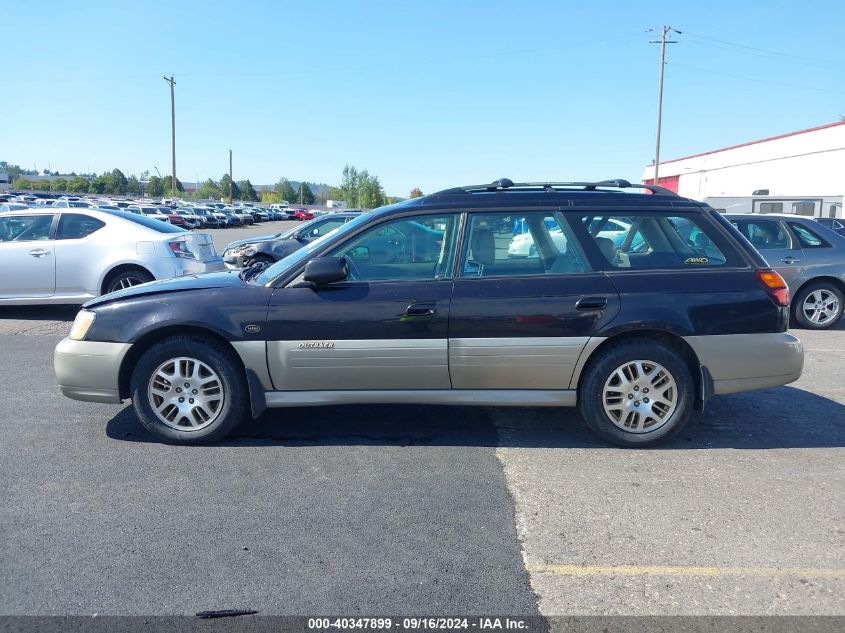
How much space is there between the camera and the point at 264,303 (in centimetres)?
489

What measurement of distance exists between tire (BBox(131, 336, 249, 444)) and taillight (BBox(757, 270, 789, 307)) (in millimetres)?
3669

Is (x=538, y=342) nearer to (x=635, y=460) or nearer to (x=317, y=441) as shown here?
(x=635, y=460)

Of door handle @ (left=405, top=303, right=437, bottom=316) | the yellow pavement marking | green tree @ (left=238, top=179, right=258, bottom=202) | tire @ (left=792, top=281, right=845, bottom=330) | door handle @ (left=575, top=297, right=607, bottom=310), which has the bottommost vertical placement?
the yellow pavement marking

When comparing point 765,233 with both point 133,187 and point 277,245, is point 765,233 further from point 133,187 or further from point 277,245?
point 133,187

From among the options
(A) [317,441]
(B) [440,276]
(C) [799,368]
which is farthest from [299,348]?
(C) [799,368]

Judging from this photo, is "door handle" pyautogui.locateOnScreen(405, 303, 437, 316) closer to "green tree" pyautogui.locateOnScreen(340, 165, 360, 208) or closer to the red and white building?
the red and white building

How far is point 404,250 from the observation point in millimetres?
5137

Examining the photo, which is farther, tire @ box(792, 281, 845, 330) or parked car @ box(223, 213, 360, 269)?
parked car @ box(223, 213, 360, 269)

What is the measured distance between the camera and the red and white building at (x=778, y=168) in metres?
36.2

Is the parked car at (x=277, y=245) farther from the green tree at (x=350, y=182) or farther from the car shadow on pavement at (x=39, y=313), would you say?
the green tree at (x=350, y=182)

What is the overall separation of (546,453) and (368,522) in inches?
60.7

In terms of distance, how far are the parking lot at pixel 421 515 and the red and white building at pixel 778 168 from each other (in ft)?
87.2

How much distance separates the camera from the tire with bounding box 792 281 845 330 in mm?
10172

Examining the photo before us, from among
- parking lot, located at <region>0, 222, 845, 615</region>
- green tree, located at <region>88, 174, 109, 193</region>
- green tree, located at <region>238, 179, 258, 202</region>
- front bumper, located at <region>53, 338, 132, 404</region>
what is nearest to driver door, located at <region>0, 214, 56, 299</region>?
parking lot, located at <region>0, 222, 845, 615</region>
